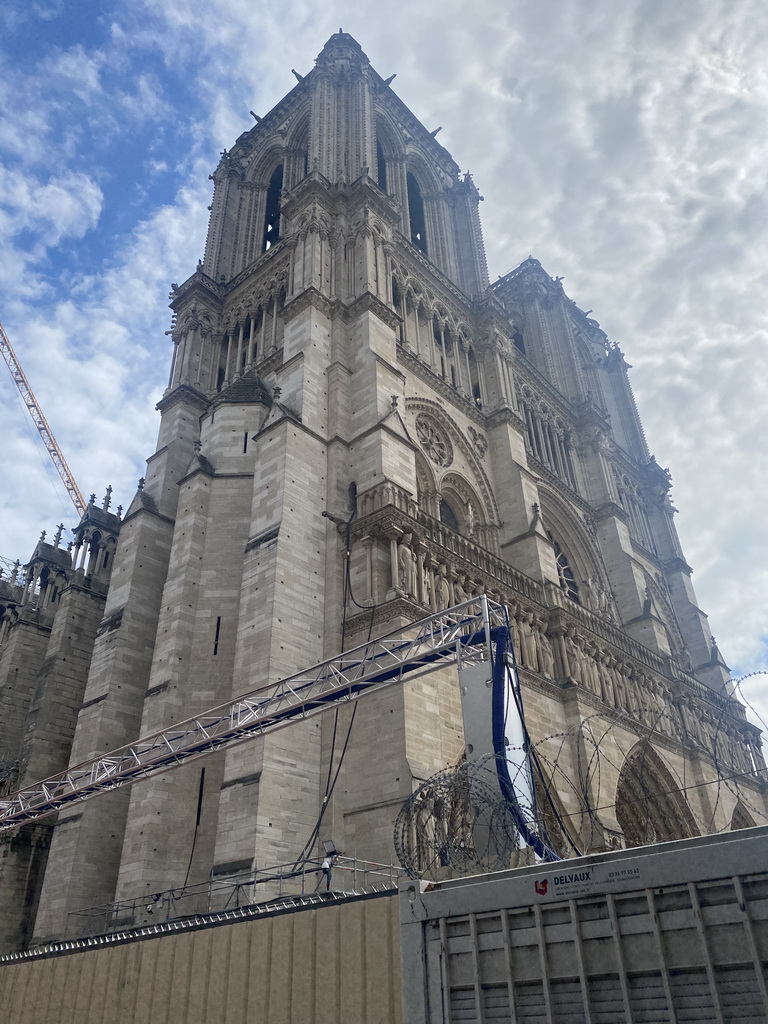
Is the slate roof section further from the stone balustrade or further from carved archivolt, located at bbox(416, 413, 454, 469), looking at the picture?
the stone balustrade

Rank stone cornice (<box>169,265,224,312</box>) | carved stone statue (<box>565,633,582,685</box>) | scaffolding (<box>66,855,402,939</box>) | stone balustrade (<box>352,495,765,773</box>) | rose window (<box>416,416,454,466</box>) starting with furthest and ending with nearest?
stone cornice (<box>169,265,224,312</box>), rose window (<box>416,416,454,466</box>), carved stone statue (<box>565,633,582,685</box>), stone balustrade (<box>352,495,765,773</box>), scaffolding (<box>66,855,402,939</box>)

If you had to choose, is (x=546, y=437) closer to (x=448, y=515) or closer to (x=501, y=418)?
(x=501, y=418)

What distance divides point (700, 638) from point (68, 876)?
104ft

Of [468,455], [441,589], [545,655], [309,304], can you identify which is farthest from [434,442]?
[545,655]

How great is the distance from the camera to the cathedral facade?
61.8 ft

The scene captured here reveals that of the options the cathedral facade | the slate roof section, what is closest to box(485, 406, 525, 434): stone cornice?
the cathedral facade

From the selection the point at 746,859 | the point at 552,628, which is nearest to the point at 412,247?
the point at 552,628

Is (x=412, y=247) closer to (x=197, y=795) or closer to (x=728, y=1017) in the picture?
(x=197, y=795)

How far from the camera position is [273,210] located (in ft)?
130

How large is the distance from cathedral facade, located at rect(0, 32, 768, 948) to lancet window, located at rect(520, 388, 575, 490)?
221 mm

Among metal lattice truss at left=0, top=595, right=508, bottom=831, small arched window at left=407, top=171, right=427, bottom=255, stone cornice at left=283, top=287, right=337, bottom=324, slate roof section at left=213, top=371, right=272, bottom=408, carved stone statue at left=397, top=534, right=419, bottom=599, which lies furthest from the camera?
small arched window at left=407, top=171, right=427, bottom=255

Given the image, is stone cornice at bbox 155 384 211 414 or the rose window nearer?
the rose window

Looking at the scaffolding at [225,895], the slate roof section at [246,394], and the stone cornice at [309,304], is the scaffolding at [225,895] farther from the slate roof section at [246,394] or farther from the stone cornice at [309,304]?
the stone cornice at [309,304]

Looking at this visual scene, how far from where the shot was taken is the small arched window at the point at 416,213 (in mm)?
40250
